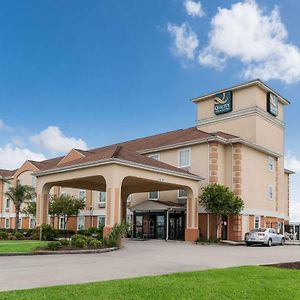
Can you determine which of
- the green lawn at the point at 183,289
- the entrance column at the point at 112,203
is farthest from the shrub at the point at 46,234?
the green lawn at the point at 183,289

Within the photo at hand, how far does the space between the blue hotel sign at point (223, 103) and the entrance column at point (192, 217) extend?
36.6 ft

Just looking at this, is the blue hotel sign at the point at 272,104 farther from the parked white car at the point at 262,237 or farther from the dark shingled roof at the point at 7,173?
the dark shingled roof at the point at 7,173

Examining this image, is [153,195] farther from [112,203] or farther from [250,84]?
[112,203]

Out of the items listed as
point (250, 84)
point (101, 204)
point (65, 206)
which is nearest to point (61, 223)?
point (65, 206)

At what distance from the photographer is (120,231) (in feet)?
82.6

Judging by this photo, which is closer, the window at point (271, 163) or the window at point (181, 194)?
the window at point (181, 194)

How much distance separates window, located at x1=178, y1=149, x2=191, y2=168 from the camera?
38.3 meters

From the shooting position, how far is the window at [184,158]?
126 ft

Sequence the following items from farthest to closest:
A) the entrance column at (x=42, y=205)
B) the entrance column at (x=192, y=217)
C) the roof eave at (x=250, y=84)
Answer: the roof eave at (x=250, y=84), the entrance column at (x=42, y=205), the entrance column at (x=192, y=217)

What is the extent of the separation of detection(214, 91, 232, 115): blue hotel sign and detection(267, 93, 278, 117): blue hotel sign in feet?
11.7

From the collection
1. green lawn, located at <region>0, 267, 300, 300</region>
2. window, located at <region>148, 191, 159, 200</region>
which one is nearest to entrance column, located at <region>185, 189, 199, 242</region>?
window, located at <region>148, 191, 159, 200</region>

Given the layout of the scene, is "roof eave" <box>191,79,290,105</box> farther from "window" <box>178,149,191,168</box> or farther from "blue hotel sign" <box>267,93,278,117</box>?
"window" <box>178,149,191,168</box>

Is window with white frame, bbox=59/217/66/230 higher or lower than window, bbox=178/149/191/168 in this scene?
lower

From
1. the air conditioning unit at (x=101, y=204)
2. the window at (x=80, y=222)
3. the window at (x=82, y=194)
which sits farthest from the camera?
the window at (x=82, y=194)
